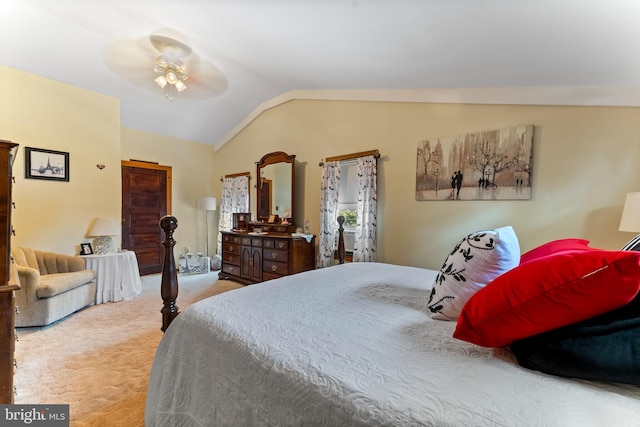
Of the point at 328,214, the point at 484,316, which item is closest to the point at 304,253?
the point at 328,214

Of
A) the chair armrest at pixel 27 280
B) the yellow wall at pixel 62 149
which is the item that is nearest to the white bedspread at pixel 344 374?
the chair armrest at pixel 27 280

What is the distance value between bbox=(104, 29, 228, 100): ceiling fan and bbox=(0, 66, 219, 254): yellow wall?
2.27 ft

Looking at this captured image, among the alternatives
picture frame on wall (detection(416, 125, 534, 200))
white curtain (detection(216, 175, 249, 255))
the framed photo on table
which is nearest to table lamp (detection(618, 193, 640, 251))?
picture frame on wall (detection(416, 125, 534, 200))

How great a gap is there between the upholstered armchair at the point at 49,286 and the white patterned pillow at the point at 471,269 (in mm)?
3532

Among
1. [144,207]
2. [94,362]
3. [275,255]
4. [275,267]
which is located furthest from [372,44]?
[144,207]

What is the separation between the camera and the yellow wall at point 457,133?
2.12m

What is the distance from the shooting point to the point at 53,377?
1888mm

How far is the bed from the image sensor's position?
616 millimetres

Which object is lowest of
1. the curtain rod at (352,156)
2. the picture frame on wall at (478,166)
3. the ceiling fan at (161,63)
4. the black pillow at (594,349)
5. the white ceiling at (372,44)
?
the black pillow at (594,349)

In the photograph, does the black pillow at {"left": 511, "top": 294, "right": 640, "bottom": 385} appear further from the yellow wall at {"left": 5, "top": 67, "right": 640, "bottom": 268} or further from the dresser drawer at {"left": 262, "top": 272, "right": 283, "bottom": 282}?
the dresser drawer at {"left": 262, "top": 272, "right": 283, "bottom": 282}

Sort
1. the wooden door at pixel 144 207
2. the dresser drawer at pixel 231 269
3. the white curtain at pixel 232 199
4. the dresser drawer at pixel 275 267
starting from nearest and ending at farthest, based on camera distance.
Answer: the dresser drawer at pixel 275 267 → the dresser drawer at pixel 231 269 → the wooden door at pixel 144 207 → the white curtain at pixel 232 199

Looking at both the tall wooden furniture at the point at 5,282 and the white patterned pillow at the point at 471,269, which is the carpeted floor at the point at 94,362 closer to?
the tall wooden furniture at the point at 5,282

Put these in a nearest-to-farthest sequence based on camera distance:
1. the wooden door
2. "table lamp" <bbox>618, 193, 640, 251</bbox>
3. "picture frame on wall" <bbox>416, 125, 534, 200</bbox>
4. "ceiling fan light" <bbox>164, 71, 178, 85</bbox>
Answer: "table lamp" <bbox>618, 193, 640, 251</bbox> < "picture frame on wall" <bbox>416, 125, 534, 200</bbox> < "ceiling fan light" <bbox>164, 71, 178, 85</bbox> < the wooden door

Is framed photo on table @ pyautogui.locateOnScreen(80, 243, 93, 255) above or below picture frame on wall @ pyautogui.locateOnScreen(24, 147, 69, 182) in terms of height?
Result: below
